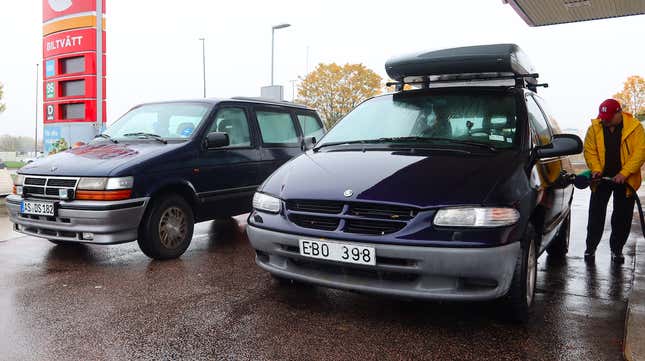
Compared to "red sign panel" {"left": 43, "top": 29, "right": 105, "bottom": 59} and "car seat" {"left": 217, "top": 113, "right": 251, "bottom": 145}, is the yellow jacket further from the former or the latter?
"red sign panel" {"left": 43, "top": 29, "right": 105, "bottom": 59}

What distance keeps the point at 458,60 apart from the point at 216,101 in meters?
2.75

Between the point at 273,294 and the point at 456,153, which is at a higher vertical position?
the point at 456,153

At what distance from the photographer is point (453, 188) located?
3176mm

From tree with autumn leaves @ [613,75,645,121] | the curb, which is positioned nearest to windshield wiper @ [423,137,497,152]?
the curb

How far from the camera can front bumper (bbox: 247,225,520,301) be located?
2982 millimetres

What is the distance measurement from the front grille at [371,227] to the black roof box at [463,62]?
2262 mm

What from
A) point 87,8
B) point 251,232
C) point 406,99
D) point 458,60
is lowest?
point 251,232

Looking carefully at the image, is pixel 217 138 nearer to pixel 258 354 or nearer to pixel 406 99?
pixel 406 99

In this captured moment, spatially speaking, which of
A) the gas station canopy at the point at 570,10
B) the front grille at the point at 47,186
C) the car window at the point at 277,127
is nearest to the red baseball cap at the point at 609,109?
the car window at the point at 277,127

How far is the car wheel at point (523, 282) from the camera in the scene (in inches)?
128

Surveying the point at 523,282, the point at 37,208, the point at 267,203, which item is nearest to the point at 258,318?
the point at 267,203

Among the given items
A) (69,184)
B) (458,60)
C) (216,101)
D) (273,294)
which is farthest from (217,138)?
(458,60)

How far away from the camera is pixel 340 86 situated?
48.2m

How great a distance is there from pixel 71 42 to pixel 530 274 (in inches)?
606
